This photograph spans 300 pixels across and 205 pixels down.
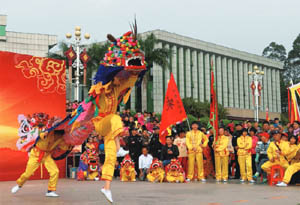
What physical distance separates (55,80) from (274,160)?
20.3ft

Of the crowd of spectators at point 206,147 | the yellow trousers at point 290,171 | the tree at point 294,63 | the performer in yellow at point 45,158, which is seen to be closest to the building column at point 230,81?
the tree at point 294,63

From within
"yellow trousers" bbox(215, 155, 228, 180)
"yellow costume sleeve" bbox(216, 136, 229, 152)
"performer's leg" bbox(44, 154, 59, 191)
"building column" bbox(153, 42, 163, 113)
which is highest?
"building column" bbox(153, 42, 163, 113)

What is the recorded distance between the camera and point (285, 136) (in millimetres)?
10008

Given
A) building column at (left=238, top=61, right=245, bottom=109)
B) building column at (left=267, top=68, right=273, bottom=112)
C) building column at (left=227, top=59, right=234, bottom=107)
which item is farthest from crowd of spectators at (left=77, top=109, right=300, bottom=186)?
building column at (left=267, top=68, right=273, bottom=112)

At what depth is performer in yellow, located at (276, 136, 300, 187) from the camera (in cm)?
937

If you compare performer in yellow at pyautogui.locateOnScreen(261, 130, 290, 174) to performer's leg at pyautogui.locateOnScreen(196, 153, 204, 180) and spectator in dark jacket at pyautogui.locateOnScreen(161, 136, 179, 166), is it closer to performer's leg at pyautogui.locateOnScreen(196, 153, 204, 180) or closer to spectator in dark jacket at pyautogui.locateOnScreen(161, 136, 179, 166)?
performer's leg at pyautogui.locateOnScreen(196, 153, 204, 180)

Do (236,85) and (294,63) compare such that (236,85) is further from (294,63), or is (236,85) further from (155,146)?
(155,146)

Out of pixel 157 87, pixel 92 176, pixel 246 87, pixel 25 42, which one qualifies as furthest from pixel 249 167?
pixel 246 87

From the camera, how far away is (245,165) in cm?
1097

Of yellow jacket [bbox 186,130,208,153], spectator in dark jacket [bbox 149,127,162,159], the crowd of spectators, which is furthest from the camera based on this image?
spectator in dark jacket [bbox 149,127,162,159]

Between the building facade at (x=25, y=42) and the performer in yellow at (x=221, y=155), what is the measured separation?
1541 inches

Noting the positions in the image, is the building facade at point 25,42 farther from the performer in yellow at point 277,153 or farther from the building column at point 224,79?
the performer in yellow at point 277,153

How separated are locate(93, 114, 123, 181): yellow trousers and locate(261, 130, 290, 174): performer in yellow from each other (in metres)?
4.90

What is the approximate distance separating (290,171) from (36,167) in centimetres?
552
